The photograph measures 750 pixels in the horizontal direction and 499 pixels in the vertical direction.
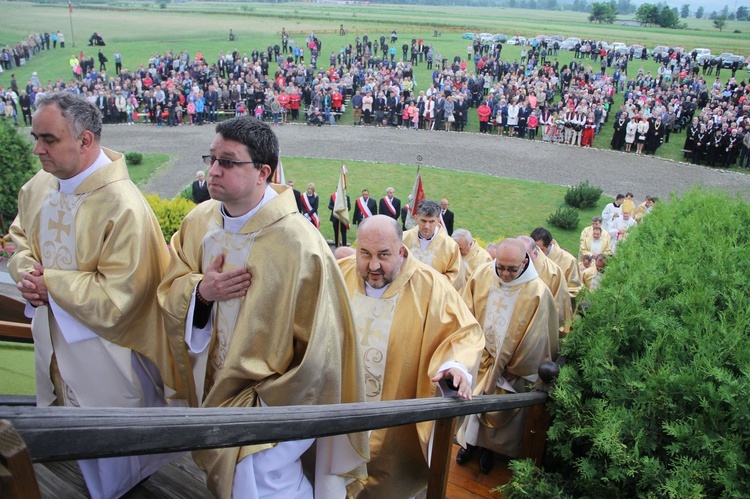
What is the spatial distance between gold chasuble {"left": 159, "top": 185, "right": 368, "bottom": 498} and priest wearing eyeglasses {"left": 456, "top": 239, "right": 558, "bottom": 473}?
7.05ft

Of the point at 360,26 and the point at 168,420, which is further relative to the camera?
the point at 360,26

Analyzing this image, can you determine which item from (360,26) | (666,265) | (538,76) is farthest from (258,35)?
(666,265)

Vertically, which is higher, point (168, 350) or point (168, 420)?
point (168, 420)

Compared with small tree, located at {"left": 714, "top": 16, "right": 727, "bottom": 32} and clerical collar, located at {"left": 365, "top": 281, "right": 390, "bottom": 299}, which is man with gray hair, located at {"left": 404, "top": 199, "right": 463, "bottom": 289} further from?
small tree, located at {"left": 714, "top": 16, "right": 727, "bottom": 32}

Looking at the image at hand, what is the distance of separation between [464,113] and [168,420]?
29.9 m

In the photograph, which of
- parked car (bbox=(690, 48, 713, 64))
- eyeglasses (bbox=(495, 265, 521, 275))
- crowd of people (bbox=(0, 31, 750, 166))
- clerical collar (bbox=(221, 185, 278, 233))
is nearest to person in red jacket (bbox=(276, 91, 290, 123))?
crowd of people (bbox=(0, 31, 750, 166))

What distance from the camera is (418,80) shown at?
129 feet

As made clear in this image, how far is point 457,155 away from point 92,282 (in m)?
22.9

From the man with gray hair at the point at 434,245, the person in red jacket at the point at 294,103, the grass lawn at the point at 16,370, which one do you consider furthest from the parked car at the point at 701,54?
the grass lawn at the point at 16,370

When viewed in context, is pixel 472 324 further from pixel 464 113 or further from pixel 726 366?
pixel 464 113

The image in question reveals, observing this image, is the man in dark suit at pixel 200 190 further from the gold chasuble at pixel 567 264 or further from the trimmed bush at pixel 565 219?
the gold chasuble at pixel 567 264

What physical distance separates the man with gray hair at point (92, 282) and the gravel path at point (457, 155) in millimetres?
16754

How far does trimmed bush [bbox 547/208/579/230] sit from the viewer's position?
645 inches

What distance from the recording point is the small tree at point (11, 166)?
1347 centimetres
